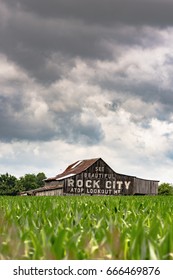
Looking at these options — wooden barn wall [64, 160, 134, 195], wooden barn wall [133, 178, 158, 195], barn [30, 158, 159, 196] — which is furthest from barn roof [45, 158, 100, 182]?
wooden barn wall [133, 178, 158, 195]

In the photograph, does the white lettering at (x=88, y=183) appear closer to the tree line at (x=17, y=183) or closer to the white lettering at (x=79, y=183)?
the white lettering at (x=79, y=183)

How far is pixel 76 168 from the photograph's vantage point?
102 meters

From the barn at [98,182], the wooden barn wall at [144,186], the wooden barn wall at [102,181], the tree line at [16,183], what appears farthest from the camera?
the tree line at [16,183]

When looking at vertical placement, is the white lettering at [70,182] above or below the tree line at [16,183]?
below

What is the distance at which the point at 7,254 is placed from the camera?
2.36 metres

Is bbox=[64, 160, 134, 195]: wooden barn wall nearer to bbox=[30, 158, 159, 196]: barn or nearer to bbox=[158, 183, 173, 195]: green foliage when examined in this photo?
bbox=[30, 158, 159, 196]: barn

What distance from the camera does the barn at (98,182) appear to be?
93750 millimetres

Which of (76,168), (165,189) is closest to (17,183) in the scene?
(165,189)

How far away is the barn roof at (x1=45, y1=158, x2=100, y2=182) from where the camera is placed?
97375mm

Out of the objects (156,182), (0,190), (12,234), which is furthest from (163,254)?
(0,190)

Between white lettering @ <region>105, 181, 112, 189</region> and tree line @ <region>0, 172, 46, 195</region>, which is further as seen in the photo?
tree line @ <region>0, 172, 46, 195</region>

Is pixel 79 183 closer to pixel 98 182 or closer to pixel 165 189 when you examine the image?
pixel 98 182

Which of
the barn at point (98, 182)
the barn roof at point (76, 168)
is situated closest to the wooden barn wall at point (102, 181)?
the barn at point (98, 182)
